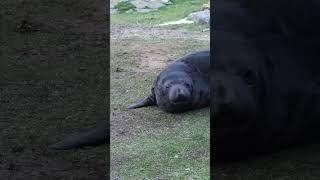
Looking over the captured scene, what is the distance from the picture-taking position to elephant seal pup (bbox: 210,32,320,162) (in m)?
1.81

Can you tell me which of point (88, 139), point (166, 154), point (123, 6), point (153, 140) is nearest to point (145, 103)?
point (153, 140)

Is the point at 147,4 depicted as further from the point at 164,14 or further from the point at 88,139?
the point at 88,139

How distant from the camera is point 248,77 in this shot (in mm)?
1964

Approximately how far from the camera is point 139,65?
3.99m

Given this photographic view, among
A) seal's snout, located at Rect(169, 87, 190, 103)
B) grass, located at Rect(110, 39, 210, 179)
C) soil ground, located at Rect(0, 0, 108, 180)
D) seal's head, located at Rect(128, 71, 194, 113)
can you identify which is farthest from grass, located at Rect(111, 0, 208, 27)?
seal's snout, located at Rect(169, 87, 190, 103)

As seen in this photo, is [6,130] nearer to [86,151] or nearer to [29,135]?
[29,135]

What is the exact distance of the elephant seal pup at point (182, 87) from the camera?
3.10 metres

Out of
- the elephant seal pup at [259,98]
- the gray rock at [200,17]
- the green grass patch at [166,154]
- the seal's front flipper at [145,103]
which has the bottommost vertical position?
the gray rock at [200,17]

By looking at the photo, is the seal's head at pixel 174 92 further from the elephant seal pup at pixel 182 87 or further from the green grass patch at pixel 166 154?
the green grass patch at pixel 166 154

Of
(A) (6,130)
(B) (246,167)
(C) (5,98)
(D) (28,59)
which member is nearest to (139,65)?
(D) (28,59)

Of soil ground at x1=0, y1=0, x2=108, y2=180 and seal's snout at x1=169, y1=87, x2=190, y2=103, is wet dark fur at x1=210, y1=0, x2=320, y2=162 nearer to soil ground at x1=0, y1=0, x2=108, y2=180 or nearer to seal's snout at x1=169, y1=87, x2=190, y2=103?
soil ground at x1=0, y1=0, x2=108, y2=180

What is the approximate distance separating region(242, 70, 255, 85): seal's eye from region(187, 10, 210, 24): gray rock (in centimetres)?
349

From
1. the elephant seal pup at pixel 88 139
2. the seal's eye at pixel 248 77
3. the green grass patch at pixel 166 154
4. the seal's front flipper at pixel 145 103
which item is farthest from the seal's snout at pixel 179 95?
the seal's eye at pixel 248 77

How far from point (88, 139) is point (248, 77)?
1.89 feet
